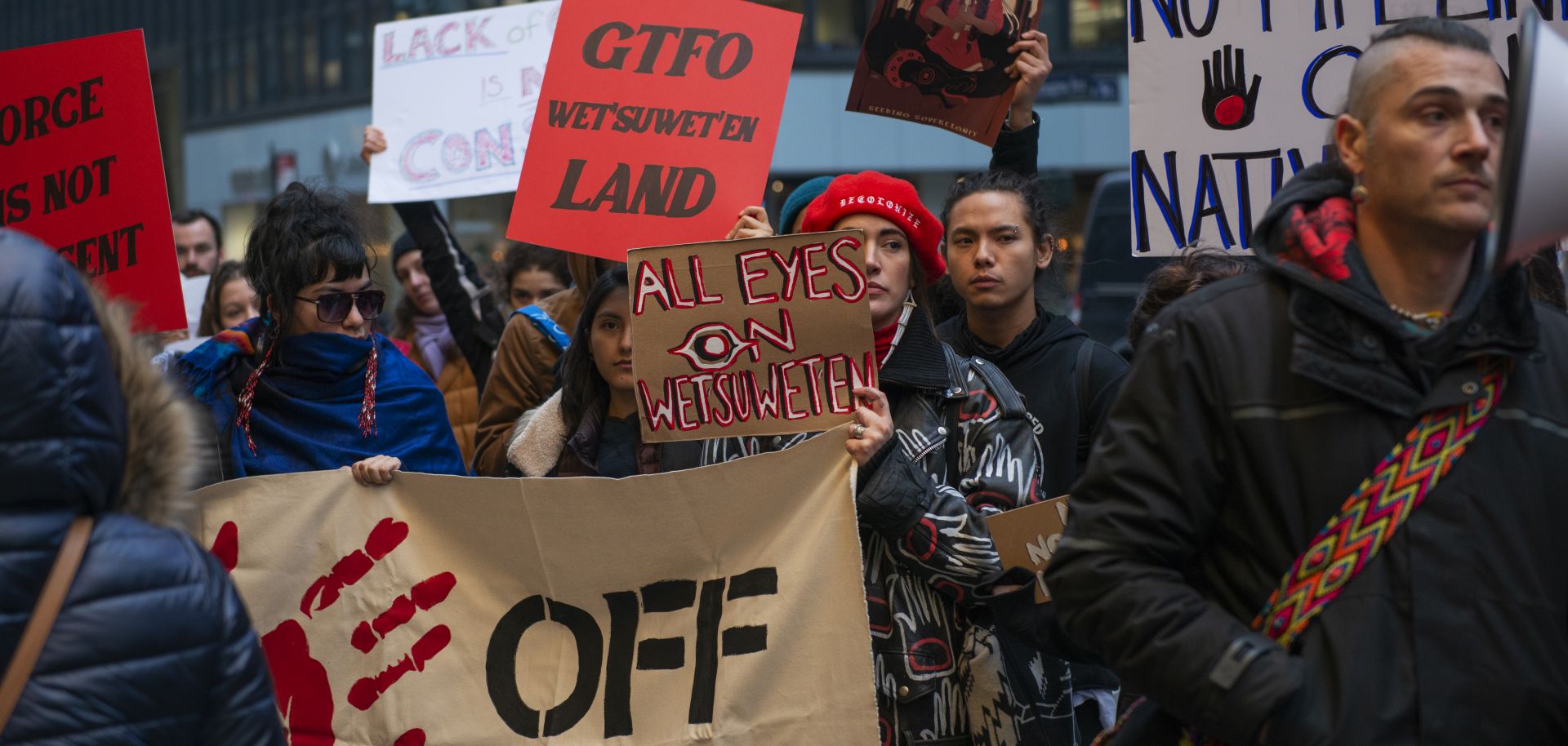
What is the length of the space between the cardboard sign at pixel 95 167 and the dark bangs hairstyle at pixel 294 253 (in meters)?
0.35

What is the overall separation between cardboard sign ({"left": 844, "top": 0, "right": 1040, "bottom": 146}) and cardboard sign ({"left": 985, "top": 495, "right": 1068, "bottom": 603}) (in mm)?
1453

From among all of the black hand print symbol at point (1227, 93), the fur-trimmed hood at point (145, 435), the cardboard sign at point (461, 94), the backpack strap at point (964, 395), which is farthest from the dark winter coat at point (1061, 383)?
the cardboard sign at point (461, 94)

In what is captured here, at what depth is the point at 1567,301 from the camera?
3.73 m

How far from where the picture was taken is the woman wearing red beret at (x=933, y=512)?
304cm

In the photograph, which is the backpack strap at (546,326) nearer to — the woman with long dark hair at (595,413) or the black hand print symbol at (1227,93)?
the woman with long dark hair at (595,413)

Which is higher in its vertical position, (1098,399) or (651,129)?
(651,129)

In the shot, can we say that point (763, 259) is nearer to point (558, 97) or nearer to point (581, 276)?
→ point (558, 97)

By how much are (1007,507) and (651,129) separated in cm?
170

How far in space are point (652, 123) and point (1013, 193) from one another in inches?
40.8

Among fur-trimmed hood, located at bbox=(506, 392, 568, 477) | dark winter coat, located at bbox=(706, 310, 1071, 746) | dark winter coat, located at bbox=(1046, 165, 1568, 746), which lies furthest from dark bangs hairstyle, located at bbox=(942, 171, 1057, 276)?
dark winter coat, located at bbox=(1046, 165, 1568, 746)

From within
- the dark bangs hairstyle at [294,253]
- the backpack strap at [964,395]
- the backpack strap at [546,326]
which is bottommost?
the backpack strap at [964,395]

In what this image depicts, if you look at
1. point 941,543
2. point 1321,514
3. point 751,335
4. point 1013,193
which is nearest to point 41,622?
point 1321,514

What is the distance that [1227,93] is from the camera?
413 cm

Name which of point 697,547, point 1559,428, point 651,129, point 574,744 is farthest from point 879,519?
point 651,129
